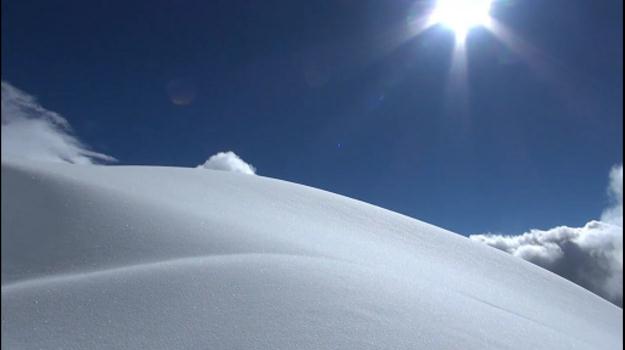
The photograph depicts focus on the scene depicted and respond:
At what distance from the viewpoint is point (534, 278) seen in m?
14.5

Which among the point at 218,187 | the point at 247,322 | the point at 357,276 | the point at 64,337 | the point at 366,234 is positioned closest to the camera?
the point at 64,337

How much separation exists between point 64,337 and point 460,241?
532 inches

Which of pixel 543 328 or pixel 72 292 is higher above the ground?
pixel 543 328

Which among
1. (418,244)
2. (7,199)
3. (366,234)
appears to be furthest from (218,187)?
(7,199)

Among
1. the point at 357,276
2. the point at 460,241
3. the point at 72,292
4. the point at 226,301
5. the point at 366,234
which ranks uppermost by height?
the point at 460,241

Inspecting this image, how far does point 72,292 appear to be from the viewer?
19.9 ft

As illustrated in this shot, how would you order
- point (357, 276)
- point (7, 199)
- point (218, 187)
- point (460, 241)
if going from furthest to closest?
point (460, 241) → point (218, 187) → point (357, 276) → point (7, 199)

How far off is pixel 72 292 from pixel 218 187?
8347mm

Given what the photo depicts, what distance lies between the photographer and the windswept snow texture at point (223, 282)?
5.54 meters

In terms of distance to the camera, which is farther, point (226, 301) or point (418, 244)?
point (418, 244)

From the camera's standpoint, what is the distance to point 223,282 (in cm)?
706

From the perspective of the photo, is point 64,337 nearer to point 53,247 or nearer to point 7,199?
point 53,247

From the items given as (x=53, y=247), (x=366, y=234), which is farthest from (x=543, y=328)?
(x=53, y=247)

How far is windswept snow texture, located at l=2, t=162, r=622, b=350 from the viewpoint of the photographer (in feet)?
18.2
